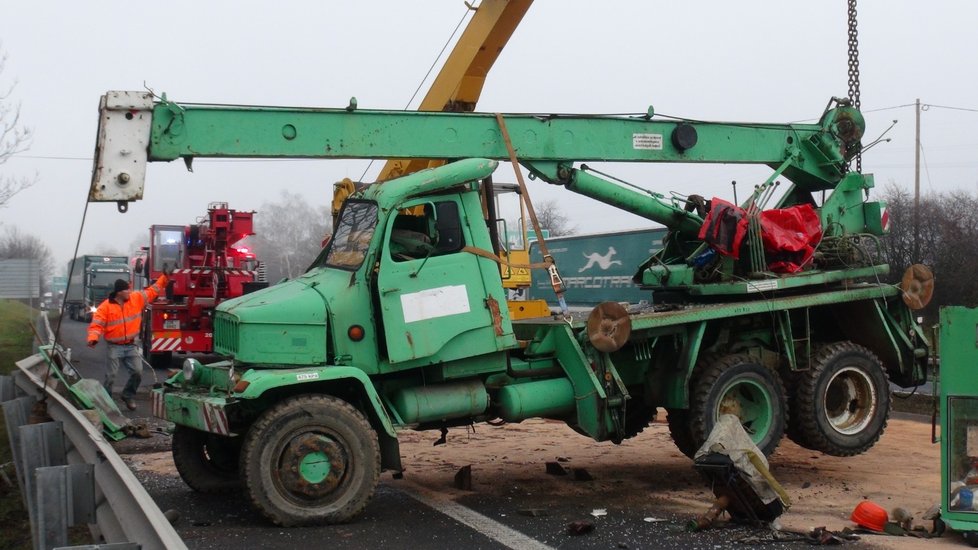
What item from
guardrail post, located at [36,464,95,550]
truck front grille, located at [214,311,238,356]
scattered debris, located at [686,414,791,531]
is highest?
truck front grille, located at [214,311,238,356]

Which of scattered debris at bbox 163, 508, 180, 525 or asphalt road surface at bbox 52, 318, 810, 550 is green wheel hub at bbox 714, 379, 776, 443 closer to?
asphalt road surface at bbox 52, 318, 810, 550

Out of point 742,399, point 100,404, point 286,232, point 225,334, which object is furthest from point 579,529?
point 286,232

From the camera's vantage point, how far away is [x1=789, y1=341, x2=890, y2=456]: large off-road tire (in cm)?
999

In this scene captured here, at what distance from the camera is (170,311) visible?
19.9 metres

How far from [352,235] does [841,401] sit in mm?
5263

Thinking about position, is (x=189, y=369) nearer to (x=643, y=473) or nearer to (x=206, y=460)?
(x=206, y=460)


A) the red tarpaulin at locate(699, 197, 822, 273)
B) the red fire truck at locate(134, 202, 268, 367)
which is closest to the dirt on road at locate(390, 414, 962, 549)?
the red tarpaulin at locate(699, 197, 822, 273)

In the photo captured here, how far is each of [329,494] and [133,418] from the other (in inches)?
272

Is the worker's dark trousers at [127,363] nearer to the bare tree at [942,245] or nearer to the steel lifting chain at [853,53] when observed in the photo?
the steel lifting chain at [853,53]

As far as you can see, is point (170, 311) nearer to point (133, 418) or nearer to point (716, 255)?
point (133, 418)

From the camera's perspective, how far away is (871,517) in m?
7.53

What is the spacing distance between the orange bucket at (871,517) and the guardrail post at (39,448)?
564 centimetres

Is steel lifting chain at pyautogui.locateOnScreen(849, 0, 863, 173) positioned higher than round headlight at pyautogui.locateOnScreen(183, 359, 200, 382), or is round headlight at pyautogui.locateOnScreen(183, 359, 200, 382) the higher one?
steel lifting chain at pyautogui.locateOnScreen(849, 0, 863, 173)

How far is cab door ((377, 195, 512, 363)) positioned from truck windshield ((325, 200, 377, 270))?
0.21 m
